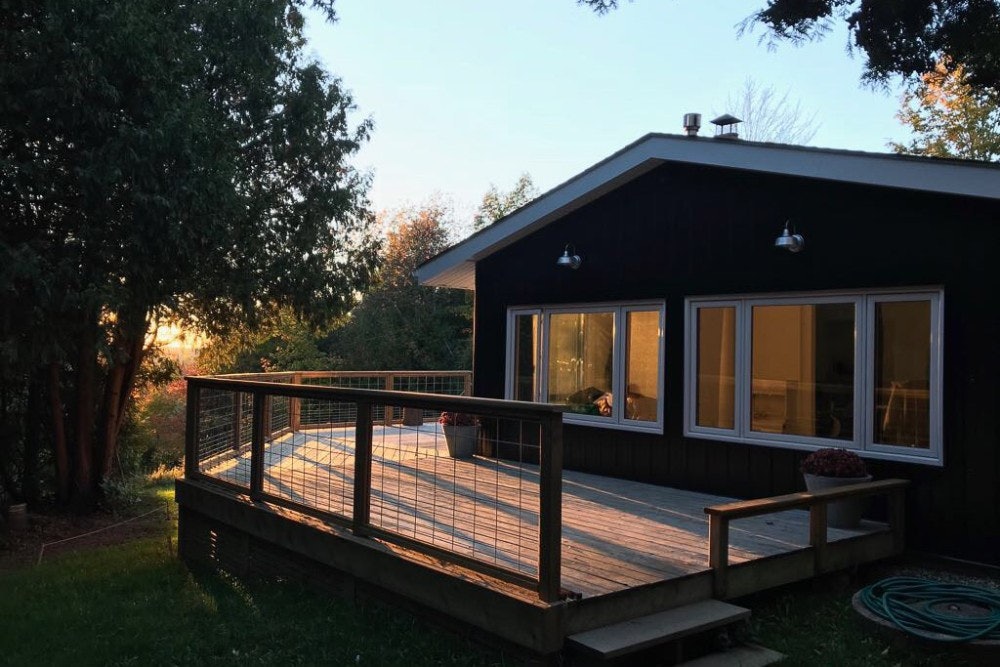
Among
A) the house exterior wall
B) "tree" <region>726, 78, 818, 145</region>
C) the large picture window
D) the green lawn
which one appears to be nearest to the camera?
the green lawn

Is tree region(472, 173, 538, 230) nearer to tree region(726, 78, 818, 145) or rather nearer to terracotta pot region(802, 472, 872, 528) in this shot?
tree region(726, 78, 818, 145)

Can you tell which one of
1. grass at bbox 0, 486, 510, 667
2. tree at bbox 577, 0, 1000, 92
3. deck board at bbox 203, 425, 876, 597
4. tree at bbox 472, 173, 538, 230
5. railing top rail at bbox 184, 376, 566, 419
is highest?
tree at bbox 472, 173, 538, 230

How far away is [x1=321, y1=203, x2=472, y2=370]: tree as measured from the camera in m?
23.8

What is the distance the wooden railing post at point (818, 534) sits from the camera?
478 cm

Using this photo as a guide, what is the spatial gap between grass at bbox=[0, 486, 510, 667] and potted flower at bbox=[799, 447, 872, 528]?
2.76 metres

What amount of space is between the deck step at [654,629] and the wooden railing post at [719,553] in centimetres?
8

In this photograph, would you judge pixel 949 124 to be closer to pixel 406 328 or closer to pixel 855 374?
pixel 406 328

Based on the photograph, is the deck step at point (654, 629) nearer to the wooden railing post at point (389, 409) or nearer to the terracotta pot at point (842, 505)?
the terracotta pot at point (842, 505)

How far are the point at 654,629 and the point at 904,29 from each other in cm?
491

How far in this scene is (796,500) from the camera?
4.57 metres

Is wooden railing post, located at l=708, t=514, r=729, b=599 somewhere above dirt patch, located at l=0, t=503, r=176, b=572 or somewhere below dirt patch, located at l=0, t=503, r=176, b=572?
above

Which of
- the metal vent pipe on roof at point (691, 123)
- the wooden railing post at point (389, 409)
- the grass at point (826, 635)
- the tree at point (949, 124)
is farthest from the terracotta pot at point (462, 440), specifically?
the tree at point (949, 124)

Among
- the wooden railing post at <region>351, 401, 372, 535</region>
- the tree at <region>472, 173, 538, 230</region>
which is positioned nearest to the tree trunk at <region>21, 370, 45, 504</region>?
the wooden railing post at <region>351, 401, 372, 535</region>

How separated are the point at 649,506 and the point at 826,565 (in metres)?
1.54
